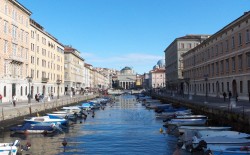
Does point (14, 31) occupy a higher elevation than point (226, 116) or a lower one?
higher

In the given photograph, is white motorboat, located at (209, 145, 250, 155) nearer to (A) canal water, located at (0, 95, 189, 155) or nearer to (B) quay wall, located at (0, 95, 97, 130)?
(A) canal water, located at (0, 95, 189, 155)

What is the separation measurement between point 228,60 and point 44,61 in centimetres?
4944

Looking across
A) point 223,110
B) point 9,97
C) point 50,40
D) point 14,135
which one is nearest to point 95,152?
point 14,135

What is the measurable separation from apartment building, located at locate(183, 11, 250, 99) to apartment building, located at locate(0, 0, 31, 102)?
112 ft

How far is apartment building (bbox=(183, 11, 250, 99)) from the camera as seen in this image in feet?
163

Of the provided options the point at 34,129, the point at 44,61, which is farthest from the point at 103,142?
the point at 44,61

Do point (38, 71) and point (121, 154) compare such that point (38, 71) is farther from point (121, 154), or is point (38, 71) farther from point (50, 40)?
point (121, 154)

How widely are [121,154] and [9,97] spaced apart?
42.1 meters

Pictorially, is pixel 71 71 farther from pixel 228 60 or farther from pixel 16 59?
pixel 228 60

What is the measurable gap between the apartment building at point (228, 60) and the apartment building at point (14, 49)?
112 feet

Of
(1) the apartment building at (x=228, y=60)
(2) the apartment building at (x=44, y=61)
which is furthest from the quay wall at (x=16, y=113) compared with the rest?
(1) the apartment building at (x=228, y=60)

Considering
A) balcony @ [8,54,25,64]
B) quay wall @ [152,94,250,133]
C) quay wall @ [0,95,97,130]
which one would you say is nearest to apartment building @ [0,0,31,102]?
balcony @ [8,54,25,64]

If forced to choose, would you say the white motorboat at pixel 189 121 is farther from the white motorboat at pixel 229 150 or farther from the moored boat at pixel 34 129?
the white motorboat at pixel 229 150

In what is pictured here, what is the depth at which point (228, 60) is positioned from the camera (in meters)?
58.6
